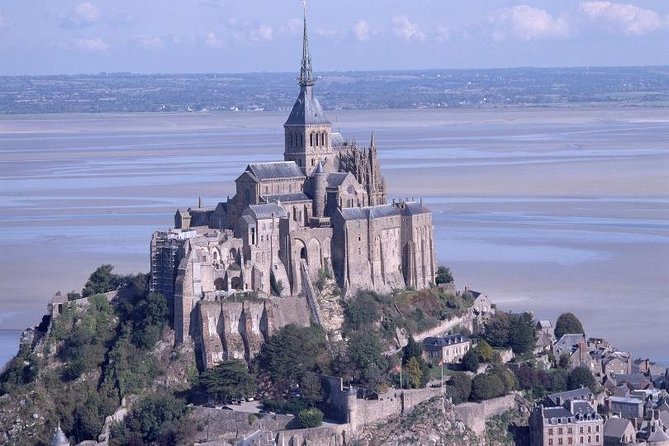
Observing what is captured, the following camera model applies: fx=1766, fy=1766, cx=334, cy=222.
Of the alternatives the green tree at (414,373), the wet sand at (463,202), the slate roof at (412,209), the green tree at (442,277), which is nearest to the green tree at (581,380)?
the green tree at (414,373)

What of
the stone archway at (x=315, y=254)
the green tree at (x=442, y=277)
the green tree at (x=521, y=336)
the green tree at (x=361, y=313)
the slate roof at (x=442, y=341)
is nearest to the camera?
the slate roof at (x=442, y=341)

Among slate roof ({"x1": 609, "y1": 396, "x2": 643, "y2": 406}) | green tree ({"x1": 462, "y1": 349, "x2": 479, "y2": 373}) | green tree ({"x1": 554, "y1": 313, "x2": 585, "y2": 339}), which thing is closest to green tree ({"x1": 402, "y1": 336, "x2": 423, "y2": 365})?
green tree ({"x1": 462, "y1": 349, "x2": 479, "y2": 373})

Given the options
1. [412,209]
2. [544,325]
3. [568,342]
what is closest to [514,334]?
[568,342]

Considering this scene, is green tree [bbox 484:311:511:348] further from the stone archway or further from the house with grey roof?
the house with grey roof

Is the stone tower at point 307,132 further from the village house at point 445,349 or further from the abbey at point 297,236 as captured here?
the village house at point 445,349

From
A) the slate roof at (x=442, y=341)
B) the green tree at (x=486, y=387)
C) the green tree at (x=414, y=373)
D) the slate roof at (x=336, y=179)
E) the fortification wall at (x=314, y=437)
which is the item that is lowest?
the fortification wall at (x=314, y=437)

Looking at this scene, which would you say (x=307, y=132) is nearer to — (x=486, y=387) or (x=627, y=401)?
(x=486, y=387)
